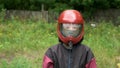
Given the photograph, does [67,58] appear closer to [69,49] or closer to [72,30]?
[69,49]

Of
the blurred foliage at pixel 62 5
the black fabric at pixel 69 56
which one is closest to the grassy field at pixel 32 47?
the black fabric at pixel 69 56

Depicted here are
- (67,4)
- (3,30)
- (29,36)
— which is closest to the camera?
(29,36)

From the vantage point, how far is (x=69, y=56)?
3.10 metres

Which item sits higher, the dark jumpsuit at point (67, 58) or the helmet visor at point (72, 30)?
the helmet visor at point (72, 30)

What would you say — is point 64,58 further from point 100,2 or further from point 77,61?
point 100,2

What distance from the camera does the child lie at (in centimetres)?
309

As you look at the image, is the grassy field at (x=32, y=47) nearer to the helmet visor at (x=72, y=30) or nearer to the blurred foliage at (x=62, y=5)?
the helmet visor at (x=72, y=30)

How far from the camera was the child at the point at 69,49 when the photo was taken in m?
3.09

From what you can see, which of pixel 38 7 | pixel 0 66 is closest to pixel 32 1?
pixel 38 7

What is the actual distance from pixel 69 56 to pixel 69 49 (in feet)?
0.19

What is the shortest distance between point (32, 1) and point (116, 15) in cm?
403

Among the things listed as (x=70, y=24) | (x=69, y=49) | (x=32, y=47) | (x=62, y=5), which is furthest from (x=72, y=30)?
(x=62, y=5)

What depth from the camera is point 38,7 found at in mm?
18422

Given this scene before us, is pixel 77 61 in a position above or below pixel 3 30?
above
